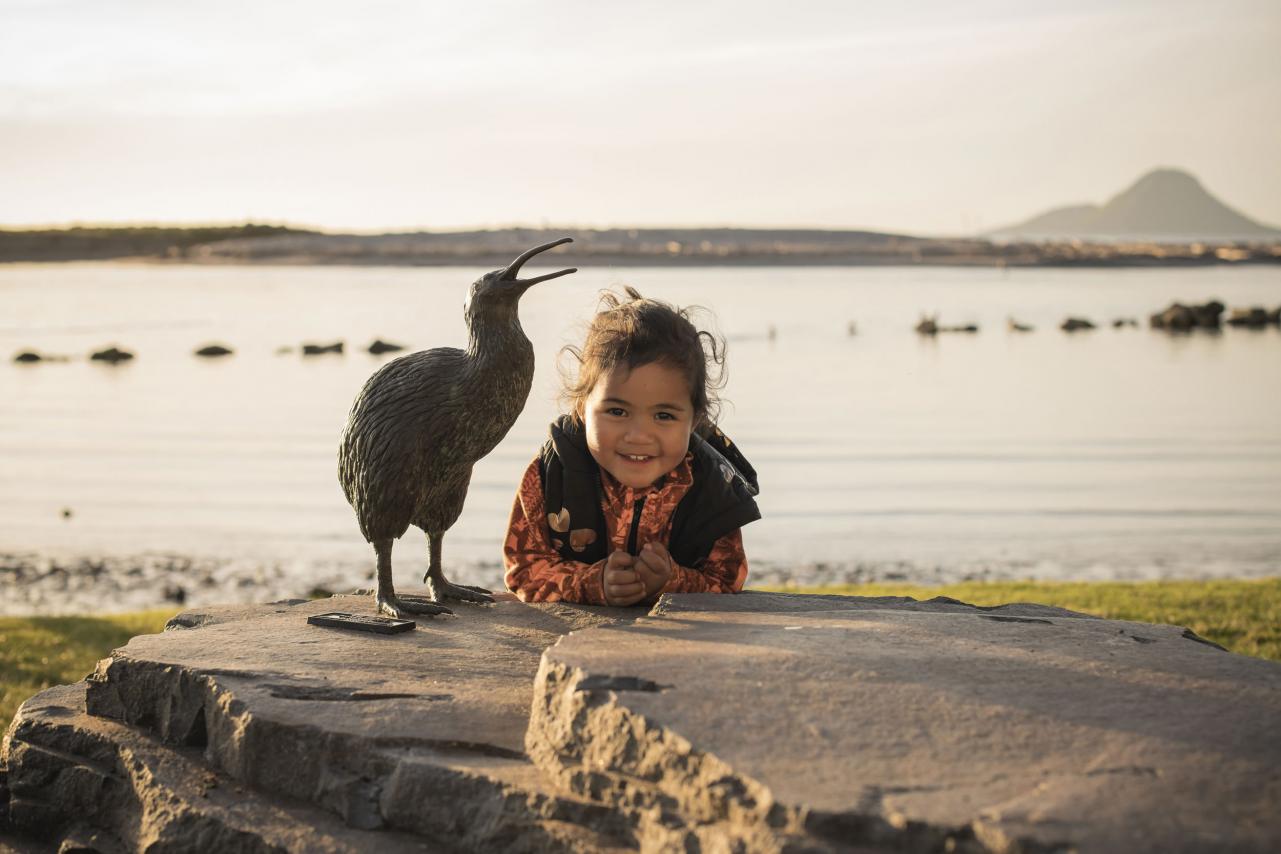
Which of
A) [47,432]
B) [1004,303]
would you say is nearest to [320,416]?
[47,432]

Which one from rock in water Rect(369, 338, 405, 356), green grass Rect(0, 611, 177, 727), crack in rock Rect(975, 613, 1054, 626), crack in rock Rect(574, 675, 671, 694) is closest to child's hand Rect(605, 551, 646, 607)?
crack in rock Rect(975, 613, 1054, 626)

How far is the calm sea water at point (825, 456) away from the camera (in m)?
12.1

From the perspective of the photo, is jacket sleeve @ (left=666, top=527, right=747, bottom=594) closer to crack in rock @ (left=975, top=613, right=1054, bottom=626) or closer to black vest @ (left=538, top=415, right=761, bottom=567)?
black vest @ (left=538, top=415, right=761, bottom=567)

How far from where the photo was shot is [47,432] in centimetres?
2008

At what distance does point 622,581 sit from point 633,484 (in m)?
0.34

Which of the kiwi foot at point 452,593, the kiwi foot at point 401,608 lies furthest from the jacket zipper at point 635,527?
the kiwi foot at point 401,608

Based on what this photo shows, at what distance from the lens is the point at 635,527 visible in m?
4.56

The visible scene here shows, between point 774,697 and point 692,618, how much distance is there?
924mm

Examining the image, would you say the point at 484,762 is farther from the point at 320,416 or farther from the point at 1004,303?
the point at 1004,303

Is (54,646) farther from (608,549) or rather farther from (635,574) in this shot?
(635,574)

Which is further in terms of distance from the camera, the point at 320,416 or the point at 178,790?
the point at 320,416

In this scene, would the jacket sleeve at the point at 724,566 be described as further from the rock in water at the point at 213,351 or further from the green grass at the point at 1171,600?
the rock in water at the point at 213,351

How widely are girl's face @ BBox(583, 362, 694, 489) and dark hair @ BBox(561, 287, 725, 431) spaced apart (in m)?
0.04

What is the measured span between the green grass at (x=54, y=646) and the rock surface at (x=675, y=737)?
3.77m
